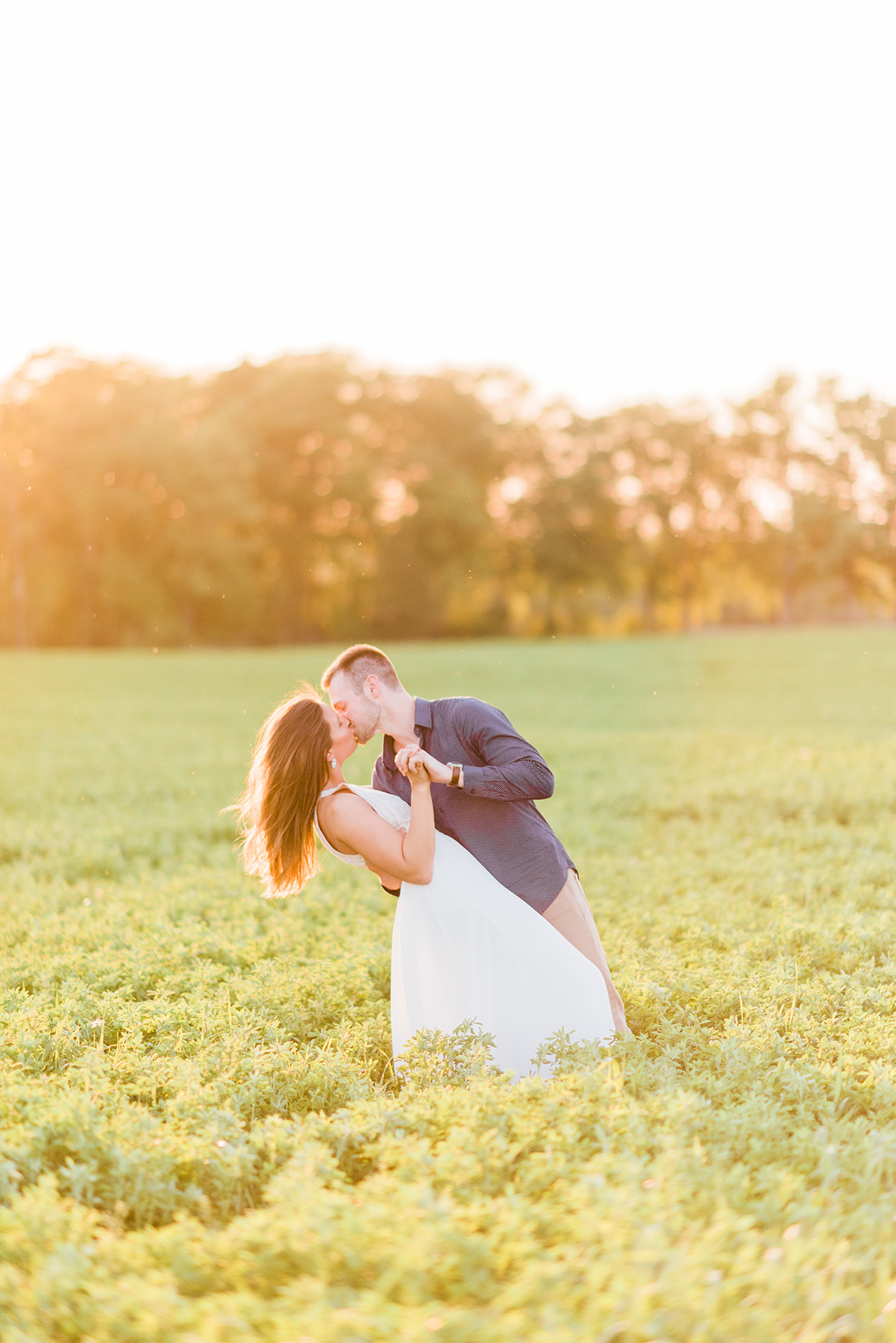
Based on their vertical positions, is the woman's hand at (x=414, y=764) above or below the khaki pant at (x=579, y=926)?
above

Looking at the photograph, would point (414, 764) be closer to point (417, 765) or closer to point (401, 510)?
point (417, 765)

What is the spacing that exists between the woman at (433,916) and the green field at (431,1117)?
0.33 meters

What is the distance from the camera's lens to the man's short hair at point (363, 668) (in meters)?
5.12

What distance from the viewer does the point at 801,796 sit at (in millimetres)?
11609

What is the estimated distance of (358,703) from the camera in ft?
16.8

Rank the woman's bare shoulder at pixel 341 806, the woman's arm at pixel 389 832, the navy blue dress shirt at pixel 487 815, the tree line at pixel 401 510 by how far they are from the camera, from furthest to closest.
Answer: the tree line at pixel 401 510, the navy blue dress shirt at pixel 487 815, the woman's bare shoulder at pixel 341 806, the woman's arm at pixel 389 832

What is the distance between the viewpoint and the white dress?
4.79 metres

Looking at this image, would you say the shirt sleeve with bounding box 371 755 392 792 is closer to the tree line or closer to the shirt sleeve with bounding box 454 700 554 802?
the shirt sleeve with bounding box 454 700 554 802

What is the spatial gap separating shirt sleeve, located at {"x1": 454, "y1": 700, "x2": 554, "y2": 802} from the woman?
0.26 meters

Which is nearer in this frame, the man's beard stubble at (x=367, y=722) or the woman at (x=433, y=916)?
the woman at (x=433, y=916)

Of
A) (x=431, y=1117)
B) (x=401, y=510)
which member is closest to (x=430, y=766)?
(x=431, y=1117)

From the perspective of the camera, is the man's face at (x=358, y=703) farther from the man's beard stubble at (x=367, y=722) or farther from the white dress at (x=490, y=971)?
the white dress at (x=490, y=971)

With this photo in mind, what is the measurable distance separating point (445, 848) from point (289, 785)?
75 cm

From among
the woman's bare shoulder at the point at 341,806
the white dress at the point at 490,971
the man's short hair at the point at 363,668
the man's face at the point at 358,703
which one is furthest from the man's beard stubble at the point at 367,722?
the white dress at the point at 490,971
